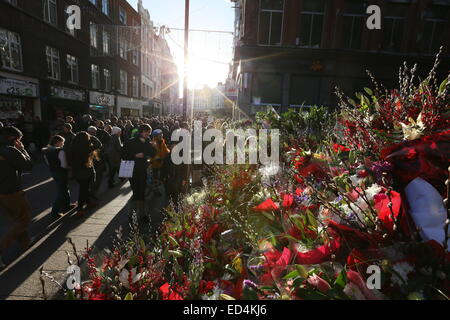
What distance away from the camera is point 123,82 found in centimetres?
3086

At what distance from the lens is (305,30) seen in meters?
16.5

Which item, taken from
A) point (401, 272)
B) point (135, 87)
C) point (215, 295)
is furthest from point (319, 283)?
point (135, 87)

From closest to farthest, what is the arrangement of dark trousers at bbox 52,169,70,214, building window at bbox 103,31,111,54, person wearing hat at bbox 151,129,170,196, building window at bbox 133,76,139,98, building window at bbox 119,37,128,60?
dark trousers at bbox 52,169,70,214
person wearing hat at bbox 151,129,170,196
building window at bbox 103,31,111,54
building window at bbox 119,37,128,60
building window at bbox 133,76,139,98

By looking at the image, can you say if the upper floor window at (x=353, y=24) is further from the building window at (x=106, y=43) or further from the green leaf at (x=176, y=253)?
the building window at (x=106, y=43)

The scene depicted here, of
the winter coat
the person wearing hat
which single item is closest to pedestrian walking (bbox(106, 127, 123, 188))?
the person wearing hat

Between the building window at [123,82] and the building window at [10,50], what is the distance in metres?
15.6

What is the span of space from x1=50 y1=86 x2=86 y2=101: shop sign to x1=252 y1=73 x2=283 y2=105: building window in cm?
1270

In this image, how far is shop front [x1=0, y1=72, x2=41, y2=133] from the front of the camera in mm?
13198

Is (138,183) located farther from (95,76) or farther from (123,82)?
(123,82)

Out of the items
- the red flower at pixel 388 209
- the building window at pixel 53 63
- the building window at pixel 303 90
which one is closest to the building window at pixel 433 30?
the building window at pixel 303 90

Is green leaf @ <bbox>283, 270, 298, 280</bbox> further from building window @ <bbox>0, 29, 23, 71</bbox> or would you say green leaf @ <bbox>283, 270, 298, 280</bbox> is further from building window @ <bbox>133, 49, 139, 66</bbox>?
building window @ <bbox>133, 49, 139, 66</bbox>

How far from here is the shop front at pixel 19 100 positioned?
43.3 feet

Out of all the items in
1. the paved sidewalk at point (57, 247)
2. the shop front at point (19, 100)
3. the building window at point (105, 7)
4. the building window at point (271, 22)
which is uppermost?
the building window at point (105, 7)

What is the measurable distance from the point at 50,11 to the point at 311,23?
647 inches
